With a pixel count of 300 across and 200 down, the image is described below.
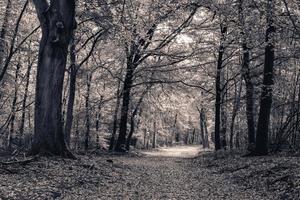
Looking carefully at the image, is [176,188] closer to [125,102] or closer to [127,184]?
[127,184]

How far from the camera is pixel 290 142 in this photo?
25.1 m

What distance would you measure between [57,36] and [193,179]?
7.62 m

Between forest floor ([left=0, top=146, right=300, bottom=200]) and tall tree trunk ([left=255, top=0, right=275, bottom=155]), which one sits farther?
tall tree trunk ([left=255, top=0, right=275, bottom=155])

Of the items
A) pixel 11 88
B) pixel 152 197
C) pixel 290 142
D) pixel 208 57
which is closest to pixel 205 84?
pixel 208 57

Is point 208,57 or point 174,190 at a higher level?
point 208,57

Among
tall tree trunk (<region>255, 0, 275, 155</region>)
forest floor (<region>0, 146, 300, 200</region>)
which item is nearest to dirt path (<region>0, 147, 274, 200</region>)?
forest floor (<region>0, 146, 300, 200</region>)

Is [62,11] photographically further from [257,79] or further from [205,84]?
[205,84]

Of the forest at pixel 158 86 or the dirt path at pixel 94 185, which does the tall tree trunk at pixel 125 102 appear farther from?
the dirt path at pixel 94 185

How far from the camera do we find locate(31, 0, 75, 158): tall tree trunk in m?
15.2

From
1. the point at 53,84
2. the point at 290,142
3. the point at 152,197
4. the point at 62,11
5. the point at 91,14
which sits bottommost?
the point at 152,197

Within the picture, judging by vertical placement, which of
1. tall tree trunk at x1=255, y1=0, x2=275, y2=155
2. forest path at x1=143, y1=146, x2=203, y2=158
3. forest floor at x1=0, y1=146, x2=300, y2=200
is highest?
tall tree trunk at x1=255, y1=0, x2=275, y2=155

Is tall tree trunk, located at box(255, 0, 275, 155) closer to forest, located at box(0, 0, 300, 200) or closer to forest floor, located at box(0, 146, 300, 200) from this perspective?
forest, located at box(0, 0, 300, 200)

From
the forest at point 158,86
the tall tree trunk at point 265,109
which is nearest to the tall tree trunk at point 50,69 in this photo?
the forest at point 158,86

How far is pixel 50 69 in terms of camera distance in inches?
607
